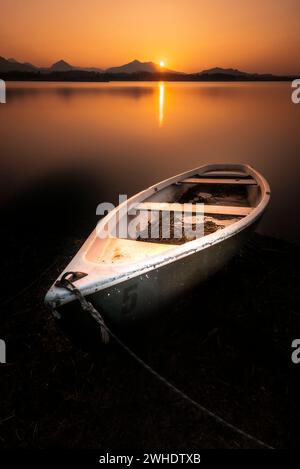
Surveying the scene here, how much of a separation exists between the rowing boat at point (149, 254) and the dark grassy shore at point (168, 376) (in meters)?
0.63

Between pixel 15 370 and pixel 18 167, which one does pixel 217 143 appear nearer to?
pixel 18 167

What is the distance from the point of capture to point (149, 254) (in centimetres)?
483

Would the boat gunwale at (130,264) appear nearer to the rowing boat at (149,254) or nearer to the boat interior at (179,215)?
the rowing boat at (149,254)

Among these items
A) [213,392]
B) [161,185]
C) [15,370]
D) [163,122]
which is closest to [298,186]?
[161,185]

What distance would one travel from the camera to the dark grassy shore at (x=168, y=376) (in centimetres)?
363

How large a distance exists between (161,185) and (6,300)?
4342 millimetres

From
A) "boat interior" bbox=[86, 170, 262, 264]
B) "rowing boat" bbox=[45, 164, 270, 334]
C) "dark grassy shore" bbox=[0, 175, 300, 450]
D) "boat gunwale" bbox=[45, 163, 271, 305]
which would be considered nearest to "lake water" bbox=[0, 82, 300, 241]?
"boat interior" bbox=[86, 170, 262, 264]

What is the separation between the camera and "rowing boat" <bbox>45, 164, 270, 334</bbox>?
3.62 meters

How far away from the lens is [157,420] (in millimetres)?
3762

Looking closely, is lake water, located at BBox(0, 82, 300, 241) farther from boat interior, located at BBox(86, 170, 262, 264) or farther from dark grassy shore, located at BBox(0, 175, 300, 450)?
dark grassy shore, located at BBox(0, 175, 300, 450)

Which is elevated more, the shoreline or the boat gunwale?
the boat gunwale

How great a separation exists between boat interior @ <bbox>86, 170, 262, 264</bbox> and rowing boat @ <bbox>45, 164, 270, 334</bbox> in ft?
0.05

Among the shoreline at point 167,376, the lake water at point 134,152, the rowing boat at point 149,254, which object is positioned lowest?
the shoreline at point 167,376

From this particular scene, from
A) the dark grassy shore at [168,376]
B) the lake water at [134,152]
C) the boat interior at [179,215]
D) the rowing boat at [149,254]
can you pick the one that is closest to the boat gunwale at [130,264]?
the rowing boat at [149,254]
